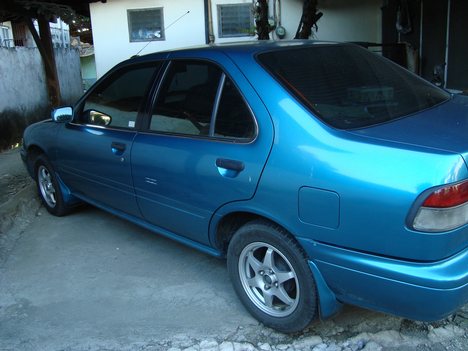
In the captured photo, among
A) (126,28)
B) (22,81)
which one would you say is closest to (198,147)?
(22,81)

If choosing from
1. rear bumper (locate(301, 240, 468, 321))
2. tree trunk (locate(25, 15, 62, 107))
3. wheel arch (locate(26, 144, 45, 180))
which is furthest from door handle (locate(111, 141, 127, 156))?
tree trunk (locate(25, 15, 62, 107))

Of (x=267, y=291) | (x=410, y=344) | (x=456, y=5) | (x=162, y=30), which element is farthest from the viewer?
(x=162, y=30)

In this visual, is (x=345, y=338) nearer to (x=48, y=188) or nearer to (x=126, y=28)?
(x=48, y=188)

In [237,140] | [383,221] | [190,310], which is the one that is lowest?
[190,310]

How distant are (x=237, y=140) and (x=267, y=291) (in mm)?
903

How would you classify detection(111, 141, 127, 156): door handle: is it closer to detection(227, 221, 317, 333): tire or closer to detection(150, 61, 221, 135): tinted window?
detection(150, 61, 221, 135): tinted window

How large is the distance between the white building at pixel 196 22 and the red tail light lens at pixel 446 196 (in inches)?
300

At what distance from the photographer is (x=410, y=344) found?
272cm

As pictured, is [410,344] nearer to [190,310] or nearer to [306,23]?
[190,310]

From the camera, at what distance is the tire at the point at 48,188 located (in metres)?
4.83

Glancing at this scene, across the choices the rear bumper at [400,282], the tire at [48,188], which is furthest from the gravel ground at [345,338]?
the tire at [48,188]

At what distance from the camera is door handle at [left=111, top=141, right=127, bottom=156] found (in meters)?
3.64

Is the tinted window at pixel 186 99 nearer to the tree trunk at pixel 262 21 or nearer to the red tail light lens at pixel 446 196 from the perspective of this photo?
the red tail light lens at pixel 446 196

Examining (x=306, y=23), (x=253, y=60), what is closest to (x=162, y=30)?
(x=306, y=23)
